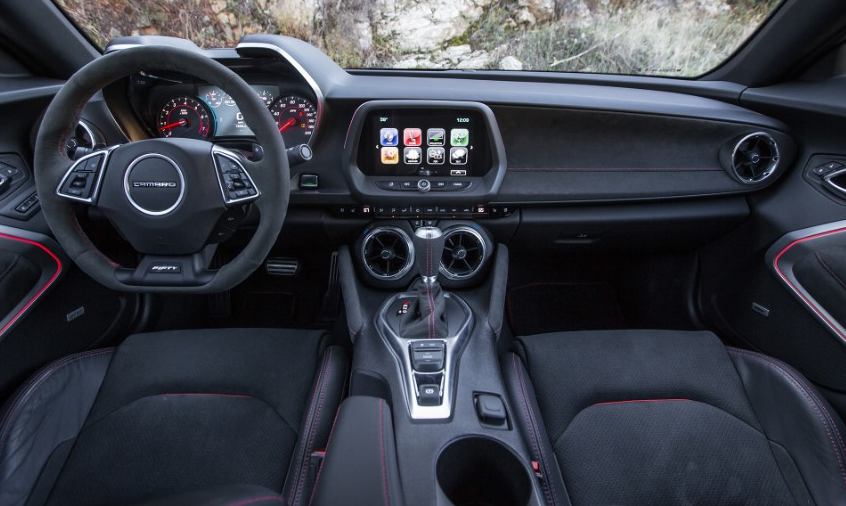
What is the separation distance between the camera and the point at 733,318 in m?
2.17

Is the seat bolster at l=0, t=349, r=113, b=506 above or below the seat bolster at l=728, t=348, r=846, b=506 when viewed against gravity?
below

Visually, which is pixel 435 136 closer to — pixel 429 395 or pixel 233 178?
pixel 233 178

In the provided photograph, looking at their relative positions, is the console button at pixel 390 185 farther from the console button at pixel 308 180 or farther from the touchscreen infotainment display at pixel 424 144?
the console button at pixel 308 180

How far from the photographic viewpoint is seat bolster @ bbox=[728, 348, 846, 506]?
4.34 feet

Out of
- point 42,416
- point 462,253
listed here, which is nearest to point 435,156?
point 462,253

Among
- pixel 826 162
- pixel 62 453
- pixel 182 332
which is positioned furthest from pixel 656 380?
pixel 62 453

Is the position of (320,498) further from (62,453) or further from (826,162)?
(826,162)

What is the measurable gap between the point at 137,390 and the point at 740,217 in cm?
244

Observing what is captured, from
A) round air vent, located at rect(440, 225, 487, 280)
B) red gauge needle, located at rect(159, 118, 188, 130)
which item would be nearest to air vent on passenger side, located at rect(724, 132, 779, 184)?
round air vent, located at rect(440, 225, 487, 280)

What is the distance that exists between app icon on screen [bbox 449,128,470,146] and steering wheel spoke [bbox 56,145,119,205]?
3.71 ft

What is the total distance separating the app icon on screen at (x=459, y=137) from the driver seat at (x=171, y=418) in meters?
0.92

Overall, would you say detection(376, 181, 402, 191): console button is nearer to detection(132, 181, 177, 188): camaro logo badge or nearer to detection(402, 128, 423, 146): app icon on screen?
detection(402, 128, 423, 146): app icon on screen

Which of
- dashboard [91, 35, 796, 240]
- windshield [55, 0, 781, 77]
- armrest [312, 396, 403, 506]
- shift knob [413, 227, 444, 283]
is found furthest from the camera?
windshield [55, 0, 781, 77]

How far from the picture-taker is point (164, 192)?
4.17 feet
